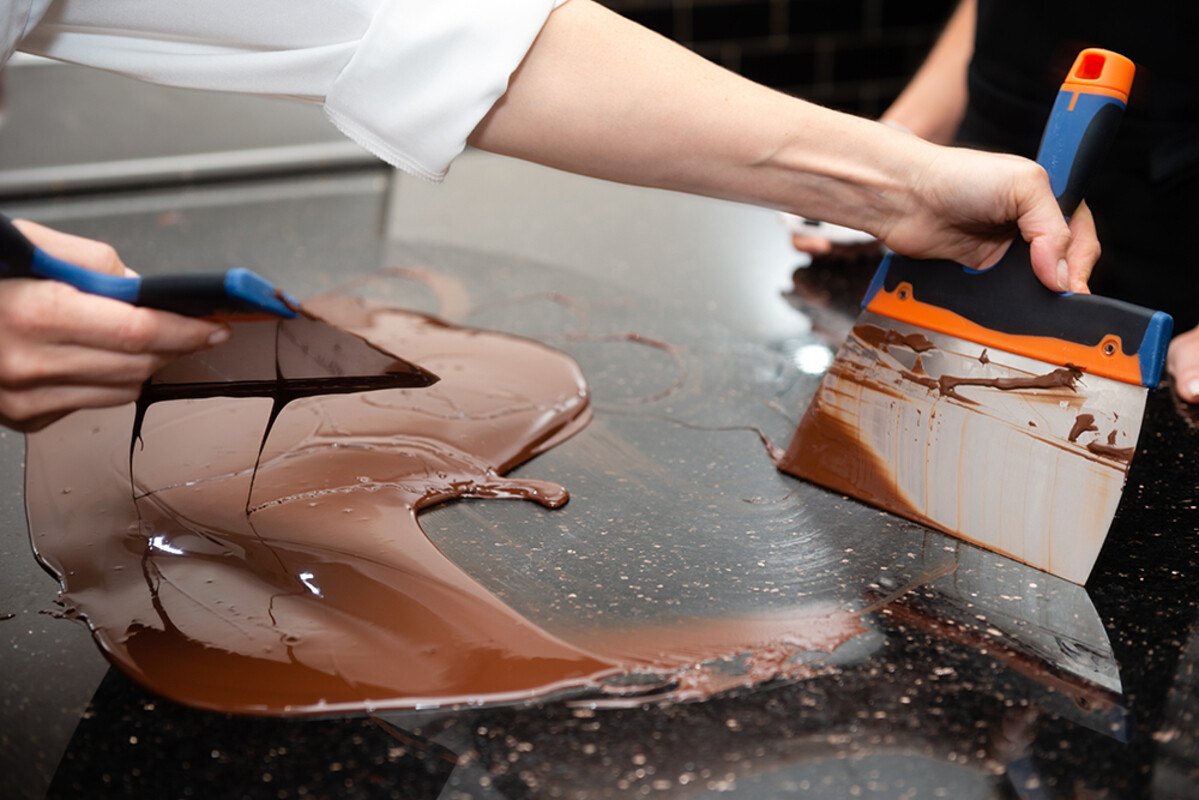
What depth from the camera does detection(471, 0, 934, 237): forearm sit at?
78 cm

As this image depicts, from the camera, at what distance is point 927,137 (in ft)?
4.58

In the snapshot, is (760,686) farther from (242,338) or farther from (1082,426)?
(242,338)

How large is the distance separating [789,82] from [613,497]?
91.0 inches

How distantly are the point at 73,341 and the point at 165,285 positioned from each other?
68mm

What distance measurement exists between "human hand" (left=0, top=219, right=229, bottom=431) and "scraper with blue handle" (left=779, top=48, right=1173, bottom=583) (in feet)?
1.68

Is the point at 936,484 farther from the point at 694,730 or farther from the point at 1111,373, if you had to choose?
the point at 694,730

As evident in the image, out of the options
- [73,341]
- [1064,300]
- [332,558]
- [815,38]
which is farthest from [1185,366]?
[815,38]

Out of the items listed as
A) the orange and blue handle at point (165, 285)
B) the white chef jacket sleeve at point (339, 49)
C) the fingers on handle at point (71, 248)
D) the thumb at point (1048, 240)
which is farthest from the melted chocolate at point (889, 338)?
the fingers on handle at point (71, 248)

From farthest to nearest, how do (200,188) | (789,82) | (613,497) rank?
(789,82) → (200,188) → (613,497)

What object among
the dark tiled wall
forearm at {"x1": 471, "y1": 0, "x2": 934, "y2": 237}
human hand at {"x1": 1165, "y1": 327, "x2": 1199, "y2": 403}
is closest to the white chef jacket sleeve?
forearm at {"x1": 471, "y1": 0, "x2": 934, "y2": 237}

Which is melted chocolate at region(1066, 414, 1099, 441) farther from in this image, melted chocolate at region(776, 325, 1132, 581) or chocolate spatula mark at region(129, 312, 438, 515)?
chocolate spatula mark at region(129, 312, 438, 515)

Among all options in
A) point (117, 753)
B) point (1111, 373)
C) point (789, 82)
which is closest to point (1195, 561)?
point (1111, 373)

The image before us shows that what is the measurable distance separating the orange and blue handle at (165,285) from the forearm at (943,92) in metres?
1.07

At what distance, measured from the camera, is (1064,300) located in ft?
2.39
